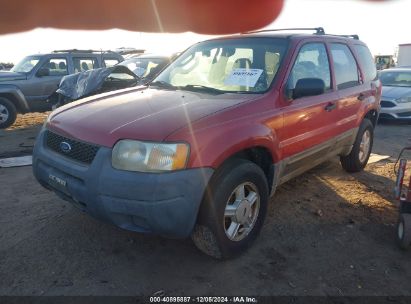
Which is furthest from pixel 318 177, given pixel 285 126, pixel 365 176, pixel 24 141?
pixel 24 141

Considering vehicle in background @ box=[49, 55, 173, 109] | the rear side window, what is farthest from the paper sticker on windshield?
vehicle in background @ box=[49, 55, 173, 109]

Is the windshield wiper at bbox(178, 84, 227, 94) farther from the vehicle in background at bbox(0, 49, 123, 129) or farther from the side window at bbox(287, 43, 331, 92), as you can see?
the vehicle in background at bbox(0, 49, 123, 129)

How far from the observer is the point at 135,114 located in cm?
285

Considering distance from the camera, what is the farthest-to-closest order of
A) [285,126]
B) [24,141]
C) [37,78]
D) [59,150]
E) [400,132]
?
[37,78] < [400,132] < [24,141] < [285,126] < [59,150]

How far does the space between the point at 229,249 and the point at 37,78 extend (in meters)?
8.01

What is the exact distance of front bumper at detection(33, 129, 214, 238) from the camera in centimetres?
244

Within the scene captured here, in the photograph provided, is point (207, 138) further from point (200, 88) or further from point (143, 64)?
point (143, 64)

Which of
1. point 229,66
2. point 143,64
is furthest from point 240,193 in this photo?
point 143,64

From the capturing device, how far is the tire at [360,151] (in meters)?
5.04

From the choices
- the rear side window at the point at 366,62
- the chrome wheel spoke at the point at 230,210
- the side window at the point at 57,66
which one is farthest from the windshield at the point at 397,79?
the chrome wheel spoke at the point at 230,210

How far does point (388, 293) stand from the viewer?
2.67m

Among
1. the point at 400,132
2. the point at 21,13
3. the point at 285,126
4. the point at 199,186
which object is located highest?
the point at 21,13

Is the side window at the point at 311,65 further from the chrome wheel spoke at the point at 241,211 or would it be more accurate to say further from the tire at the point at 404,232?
the tire at the point at 404,232

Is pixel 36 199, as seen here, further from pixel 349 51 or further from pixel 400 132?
pixel 400 132
